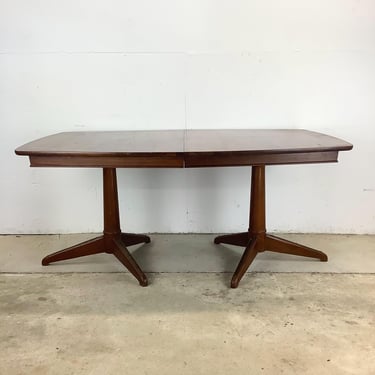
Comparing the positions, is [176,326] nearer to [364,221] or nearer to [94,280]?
[94,280]

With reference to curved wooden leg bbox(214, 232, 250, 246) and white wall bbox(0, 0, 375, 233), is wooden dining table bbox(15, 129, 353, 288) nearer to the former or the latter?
curved wooden leg bbox(214, 232, 250, 246)

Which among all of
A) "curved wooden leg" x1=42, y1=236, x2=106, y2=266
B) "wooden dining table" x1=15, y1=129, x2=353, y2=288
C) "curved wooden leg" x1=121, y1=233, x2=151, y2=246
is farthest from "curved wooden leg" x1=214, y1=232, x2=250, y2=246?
"curved wooden leg" x1=42, y1=236, x2=106, y2=266

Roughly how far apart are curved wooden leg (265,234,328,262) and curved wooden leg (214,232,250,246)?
0.20 meters

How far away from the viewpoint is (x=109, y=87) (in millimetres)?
2594

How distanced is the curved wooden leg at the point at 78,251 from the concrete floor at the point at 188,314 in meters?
0.05

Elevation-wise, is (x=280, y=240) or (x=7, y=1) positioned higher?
(x=7, y=1)

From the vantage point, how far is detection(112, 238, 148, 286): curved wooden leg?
2.08 metres

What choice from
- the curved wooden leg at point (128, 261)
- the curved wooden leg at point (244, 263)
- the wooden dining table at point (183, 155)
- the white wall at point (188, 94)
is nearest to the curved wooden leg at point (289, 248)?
the wooden dining table at point (183, 155)

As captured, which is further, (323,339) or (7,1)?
(7,1)

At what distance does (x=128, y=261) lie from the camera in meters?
2.16

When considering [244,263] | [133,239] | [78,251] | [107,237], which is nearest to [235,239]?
[244,263]

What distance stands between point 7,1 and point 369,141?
2.41 meters

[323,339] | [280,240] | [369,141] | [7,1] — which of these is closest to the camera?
[323,339]

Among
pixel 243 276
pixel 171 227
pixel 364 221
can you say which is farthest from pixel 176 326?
pixel 364 221
